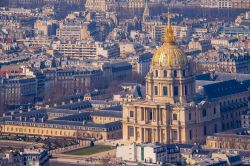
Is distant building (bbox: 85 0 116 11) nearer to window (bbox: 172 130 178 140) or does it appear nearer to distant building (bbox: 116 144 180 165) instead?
window (bbox: 172 130 178 140)

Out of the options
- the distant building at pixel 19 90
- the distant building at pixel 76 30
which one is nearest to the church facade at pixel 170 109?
the distant building at pixel 19 90

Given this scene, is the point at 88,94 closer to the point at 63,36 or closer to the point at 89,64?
the point at 89,64

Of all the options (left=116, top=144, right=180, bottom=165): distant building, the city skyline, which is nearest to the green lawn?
the city skyline

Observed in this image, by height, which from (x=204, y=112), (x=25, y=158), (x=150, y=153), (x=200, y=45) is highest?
(x=25, y=158)

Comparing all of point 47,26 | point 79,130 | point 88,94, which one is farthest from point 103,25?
point 79,130

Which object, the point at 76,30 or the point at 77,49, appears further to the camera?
the point at 76,30

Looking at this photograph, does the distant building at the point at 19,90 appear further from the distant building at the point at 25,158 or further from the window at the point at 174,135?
the distant building at the point at 25,158

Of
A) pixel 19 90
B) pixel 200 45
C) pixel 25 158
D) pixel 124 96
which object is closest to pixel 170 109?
pixel 124 96

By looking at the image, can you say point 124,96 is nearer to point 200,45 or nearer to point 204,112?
point 204,112
